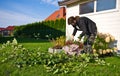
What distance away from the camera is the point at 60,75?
6594 mm

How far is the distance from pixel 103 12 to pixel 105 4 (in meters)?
0.40

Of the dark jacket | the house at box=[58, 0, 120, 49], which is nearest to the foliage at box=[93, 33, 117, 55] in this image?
the house at box=[58, 0, 120, 49]

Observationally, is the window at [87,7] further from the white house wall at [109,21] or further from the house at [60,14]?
the house at [60,14]

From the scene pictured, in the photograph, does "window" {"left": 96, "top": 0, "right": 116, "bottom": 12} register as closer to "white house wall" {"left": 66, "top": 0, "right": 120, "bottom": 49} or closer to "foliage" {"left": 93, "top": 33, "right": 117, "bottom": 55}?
"white house wall" {"left": 66, "top": 0, "right": 120, "bottom": 49}

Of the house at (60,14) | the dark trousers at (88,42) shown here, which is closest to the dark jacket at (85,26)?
the dark trousers at (88,42)

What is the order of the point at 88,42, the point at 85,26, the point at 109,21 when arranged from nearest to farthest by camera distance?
the point at 85,26 → the point at 88,42 → the point at 109,21

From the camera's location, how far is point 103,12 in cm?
1109

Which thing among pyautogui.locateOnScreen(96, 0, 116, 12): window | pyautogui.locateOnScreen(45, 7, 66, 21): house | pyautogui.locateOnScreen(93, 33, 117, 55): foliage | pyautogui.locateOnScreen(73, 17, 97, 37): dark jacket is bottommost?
pyautogui.locateOnScreen(93, 33, 117, 55): foliage

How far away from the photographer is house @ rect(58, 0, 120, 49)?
1016 cm

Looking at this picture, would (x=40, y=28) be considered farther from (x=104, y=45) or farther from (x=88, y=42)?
(x=88, y=42)

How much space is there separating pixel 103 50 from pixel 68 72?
3280 mm

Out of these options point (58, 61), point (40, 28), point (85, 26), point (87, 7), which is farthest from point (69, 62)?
point (40, 28)

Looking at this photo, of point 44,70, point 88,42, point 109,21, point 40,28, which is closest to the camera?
point 44,70

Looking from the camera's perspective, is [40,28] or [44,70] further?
[40,28]
